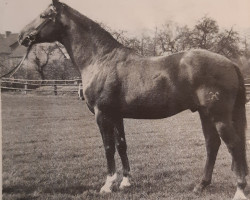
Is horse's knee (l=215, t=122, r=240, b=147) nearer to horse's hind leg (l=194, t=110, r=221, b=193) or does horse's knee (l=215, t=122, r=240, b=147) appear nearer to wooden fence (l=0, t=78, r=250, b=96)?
horse's hind leg (l=194, t=110, r=221, b=193)

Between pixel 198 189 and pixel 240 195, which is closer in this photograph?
pixel 240 195

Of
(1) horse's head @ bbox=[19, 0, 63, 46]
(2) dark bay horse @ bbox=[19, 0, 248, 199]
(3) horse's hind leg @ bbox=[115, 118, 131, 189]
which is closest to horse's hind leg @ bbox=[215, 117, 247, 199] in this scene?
(2) dark bay horse @ bbox=[19, 0, 248, 199]

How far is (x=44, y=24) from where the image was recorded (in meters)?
2.10

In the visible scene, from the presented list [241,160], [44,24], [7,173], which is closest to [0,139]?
[7,173]

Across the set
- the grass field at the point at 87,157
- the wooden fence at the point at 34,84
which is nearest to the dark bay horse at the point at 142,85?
the grass field at the point at 87,157

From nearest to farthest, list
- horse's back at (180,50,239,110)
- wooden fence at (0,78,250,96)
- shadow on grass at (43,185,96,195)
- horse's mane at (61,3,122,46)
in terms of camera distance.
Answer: horse's back at (180,50,239,110) → shadow on grass at (43,185,96,195) → horse's mane at (61,3,122,46) → wooden fence at (0,78,250,96)

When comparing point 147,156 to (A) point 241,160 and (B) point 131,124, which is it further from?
(A) point 241,160

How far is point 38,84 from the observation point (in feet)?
8.01

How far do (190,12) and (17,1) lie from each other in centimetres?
114

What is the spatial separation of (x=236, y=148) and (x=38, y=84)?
141cm

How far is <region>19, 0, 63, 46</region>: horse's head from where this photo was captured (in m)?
2.08

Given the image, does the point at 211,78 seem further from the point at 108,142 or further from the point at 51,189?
the point at 51,189

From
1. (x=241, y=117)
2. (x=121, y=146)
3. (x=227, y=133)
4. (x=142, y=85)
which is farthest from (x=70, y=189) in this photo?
(x=241, y=117)

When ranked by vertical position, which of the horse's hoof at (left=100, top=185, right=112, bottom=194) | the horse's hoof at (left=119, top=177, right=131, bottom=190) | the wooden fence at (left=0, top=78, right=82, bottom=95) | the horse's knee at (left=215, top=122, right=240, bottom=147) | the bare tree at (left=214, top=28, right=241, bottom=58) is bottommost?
the horse's hoof at (left=100, top=185, right=112, bottom=194)
